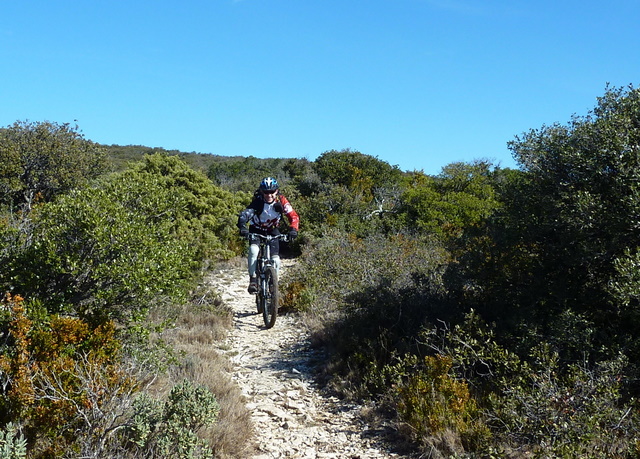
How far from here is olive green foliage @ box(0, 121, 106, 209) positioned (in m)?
16.0

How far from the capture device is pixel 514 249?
5.91 metres

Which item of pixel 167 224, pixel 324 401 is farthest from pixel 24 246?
pixel 324 401

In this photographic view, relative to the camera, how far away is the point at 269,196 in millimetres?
8531

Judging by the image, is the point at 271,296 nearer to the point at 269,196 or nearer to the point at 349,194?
the point at 269,196

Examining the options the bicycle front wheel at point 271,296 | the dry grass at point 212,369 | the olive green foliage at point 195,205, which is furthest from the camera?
the olive green foliage at point 195,205

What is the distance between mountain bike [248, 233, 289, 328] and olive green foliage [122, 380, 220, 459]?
4.28 meters

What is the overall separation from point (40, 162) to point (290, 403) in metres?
14.8

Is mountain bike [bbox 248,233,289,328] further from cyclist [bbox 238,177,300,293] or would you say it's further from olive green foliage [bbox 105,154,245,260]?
olive green foliage [bbox 105,154,245,260]

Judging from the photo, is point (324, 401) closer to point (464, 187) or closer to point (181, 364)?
point (181, 364)

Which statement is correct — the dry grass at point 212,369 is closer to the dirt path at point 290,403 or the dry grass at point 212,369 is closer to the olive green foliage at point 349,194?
the dirt path at point 290,403

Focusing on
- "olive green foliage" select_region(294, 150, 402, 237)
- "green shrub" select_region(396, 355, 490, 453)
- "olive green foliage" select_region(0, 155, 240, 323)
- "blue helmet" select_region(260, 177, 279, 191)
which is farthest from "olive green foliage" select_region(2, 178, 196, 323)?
"olive green foliage" select_region(294, 150, 402, 237)

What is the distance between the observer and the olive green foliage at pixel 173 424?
3736 millimetres

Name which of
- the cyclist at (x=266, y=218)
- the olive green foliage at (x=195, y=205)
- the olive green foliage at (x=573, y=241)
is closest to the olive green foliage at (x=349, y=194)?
the olive green foliage at (x=195, y=205)

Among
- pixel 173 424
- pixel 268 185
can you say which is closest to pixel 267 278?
pixel 268 185
